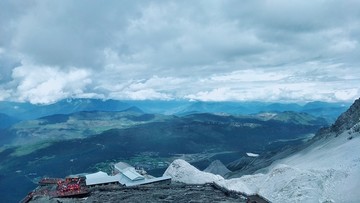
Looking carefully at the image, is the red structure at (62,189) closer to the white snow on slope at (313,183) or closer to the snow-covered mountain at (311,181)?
the snow-covered mountain at (311,181)

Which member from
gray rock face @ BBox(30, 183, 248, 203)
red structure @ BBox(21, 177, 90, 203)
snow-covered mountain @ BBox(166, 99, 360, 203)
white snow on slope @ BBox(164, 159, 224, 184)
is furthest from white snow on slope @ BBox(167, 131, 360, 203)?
red structure @ BBox(21, 177, 90, 203)

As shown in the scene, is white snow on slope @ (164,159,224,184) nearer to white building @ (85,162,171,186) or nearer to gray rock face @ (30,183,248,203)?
white building @ (85,162,171,186)

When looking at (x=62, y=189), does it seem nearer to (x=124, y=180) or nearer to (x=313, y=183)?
(x=124, y=180)

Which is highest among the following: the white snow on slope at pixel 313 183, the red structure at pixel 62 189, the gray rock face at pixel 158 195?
the red structure at pixel 62 189

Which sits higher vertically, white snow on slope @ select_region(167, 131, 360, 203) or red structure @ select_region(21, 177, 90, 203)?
red structure @ select_region(21, 177, 90, 203)

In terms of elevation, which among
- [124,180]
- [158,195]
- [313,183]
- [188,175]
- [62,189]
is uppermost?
[62,189]

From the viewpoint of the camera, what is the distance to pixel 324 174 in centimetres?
5691

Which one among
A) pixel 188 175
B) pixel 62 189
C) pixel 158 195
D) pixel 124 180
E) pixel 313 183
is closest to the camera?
pixel 158 195

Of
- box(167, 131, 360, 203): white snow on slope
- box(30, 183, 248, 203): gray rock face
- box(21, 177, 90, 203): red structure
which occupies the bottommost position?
box(167, 131, 360, 203): white snow on slope

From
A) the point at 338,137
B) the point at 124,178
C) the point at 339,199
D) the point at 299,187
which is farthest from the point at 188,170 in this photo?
the point at 338,137

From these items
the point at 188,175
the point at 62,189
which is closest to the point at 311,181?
the point at 188,175

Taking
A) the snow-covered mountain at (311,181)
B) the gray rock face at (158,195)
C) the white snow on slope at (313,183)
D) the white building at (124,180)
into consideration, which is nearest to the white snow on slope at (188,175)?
the snow-covered mountain at (311,181)

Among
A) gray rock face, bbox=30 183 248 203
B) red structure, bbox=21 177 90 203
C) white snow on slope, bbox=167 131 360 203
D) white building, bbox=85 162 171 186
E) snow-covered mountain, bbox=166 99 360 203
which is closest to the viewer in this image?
gray rock face, bbox=30 183 248 203

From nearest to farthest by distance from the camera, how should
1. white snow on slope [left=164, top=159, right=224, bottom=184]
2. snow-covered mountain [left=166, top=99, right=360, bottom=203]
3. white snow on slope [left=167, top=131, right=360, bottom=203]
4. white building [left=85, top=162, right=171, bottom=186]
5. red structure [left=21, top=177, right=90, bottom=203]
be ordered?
A: white snow on slope [left=167, top=131, right=360, bottom=203] → snow-covered mountain [left=166, top=99, right=360, bottom=203] → red structure [left=21, top=177, right=90, bottom=203] → white building [left=85, top=162, right=171, bottom=186] → white snow on slope [left=164, top=159, right=224, bottom=184]
